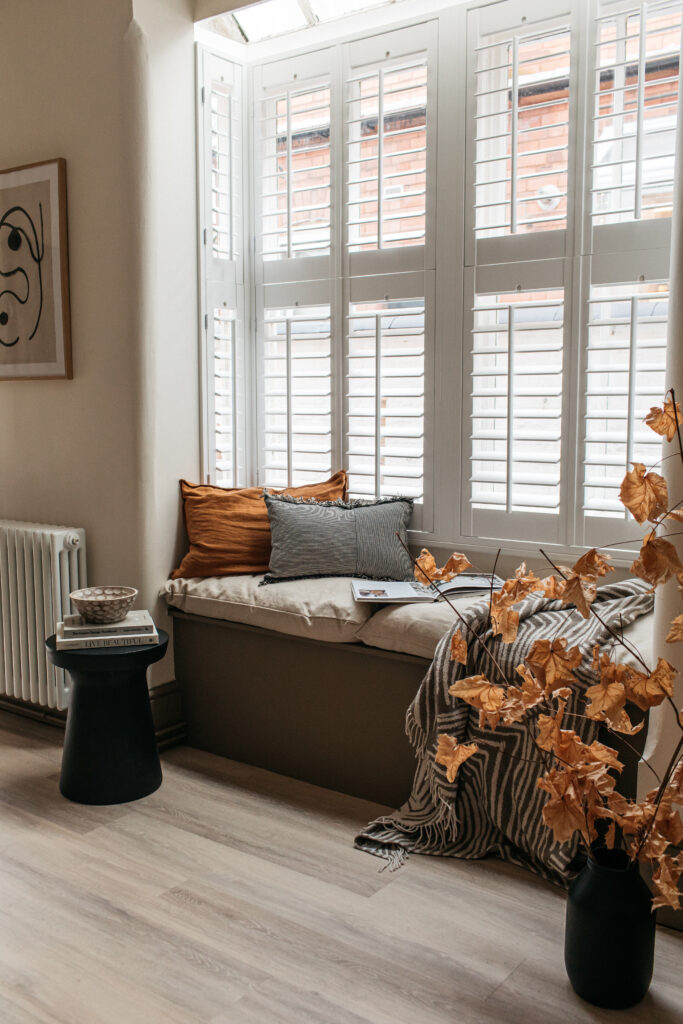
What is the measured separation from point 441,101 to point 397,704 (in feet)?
5.92

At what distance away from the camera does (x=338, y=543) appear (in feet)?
9.27

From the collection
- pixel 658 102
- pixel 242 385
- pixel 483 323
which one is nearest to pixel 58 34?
pixel 242 385

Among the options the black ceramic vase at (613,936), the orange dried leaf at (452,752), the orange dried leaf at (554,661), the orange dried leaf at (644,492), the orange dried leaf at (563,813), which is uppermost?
the orange dried leaf at (644,492)

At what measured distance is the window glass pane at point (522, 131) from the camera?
2570mm

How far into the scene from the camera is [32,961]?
1.80 m

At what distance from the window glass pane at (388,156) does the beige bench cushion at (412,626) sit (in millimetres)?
1191

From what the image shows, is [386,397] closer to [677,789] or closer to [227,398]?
[227,398]

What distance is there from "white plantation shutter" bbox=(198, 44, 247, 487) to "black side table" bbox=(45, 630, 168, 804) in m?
0.84

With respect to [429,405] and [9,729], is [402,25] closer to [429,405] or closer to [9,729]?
[429,405]

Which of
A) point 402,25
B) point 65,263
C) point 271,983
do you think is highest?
point 402,25

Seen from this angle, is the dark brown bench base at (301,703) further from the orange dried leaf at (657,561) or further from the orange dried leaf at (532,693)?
the orange dried leaf at (657,561)

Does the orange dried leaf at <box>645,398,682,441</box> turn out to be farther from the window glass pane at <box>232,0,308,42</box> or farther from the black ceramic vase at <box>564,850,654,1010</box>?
the window glass pane at <box>232,0,308,42</box>

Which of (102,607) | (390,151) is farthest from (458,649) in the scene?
(390,151)

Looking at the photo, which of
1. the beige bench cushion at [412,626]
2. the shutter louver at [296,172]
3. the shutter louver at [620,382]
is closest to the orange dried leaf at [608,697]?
the beige bench cushion at [412,626]
